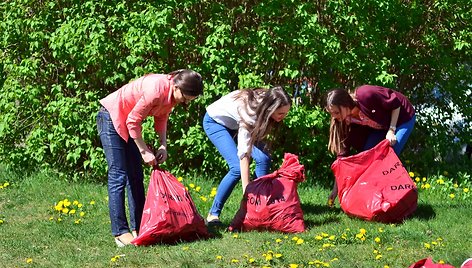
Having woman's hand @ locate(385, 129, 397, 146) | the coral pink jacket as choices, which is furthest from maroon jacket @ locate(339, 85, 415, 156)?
the coral pink jacket

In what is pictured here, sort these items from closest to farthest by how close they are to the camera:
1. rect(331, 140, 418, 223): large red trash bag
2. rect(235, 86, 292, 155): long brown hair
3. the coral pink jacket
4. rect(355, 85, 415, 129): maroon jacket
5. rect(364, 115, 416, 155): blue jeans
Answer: the coral pink jacket
rect(235, 86, 292, 155): long brown hair
rect(331, 140, 418, 223): large red trash bag
rect(355, 85, 415, 129): maroon jacket
rect(364, 115, 416, 155): blue jeans

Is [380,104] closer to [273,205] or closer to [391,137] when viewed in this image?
[391,137]

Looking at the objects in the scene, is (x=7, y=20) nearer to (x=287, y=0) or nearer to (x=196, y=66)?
(x=196, y=66)

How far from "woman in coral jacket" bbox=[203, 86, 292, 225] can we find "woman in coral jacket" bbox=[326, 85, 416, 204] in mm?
571

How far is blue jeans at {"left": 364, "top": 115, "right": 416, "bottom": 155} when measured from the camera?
6.96m

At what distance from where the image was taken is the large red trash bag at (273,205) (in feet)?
20.5

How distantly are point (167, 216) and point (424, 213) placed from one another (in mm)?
2304

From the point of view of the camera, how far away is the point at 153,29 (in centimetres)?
771

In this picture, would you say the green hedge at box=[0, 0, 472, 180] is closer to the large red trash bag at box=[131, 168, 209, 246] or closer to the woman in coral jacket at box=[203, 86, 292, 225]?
the woman in coral jacket at box=[203, 86, 292, 225]

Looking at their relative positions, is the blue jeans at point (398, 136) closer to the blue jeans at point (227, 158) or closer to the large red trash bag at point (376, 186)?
the large red trash bag at point (376, 186)

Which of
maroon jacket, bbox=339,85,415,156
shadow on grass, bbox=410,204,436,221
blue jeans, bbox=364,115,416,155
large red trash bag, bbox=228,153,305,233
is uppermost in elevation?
maroon jacket, bbox=339,85,415,156

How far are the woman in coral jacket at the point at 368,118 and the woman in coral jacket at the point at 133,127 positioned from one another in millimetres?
1369

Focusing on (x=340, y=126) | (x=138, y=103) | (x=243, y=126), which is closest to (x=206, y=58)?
(x=340, y=126)

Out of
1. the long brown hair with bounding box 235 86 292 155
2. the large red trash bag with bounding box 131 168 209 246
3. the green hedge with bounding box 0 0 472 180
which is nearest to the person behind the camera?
the large red trash bag with bounding box 131 168 209 246
